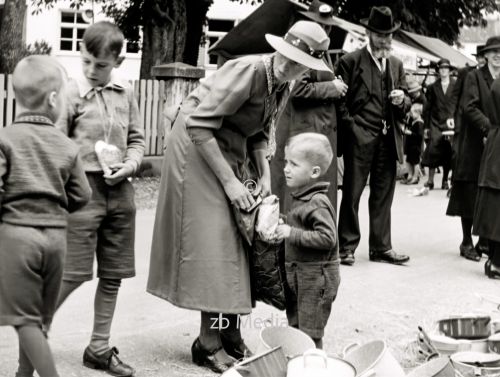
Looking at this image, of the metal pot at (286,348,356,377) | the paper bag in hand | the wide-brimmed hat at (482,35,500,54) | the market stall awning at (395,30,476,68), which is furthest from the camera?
the market stall awning at (395,30,476,68)

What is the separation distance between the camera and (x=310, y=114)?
8844 millimetres

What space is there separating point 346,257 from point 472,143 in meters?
1.78

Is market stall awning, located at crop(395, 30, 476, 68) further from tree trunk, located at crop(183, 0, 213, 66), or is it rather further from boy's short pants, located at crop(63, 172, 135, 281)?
boy's short pants, located at crop(63, 172, 135, 281)

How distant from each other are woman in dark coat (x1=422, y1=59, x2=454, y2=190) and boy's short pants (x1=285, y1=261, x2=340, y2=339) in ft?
36.2

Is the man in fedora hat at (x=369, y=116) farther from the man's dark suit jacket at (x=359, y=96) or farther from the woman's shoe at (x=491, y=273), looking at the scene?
the woman's shoe at (x=491, y=273)

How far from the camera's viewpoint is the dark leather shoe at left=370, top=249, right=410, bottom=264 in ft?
30.2

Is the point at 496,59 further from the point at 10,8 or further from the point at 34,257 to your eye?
the point at 10,8

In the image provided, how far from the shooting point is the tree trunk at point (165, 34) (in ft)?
65.3

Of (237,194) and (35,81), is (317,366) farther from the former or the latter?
(35,81)

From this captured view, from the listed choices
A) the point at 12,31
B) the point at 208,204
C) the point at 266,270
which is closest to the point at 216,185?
the point at 208,204

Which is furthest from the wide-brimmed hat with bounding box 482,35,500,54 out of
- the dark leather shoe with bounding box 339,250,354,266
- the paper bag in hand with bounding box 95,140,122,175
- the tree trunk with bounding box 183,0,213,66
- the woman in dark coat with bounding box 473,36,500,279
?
the tree trunk with bounding box 183,0,213,66

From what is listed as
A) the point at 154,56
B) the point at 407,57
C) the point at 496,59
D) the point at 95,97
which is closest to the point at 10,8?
the point at 154,56

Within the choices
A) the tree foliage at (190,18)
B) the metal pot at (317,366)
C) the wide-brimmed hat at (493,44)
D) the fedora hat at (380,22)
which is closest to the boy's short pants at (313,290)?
the metal pot at (317,366)

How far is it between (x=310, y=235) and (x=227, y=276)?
1.59 ft
